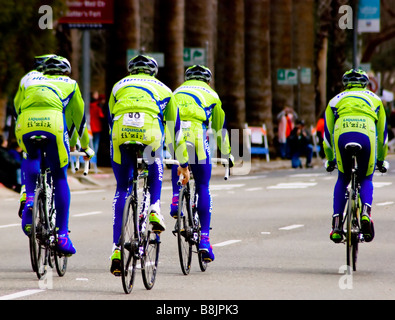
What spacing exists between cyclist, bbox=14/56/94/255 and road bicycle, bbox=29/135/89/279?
0.18ft

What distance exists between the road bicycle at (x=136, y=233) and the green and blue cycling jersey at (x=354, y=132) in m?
1.96

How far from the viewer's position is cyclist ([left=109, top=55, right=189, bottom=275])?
9539mm

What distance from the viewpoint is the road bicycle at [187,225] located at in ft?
35.1

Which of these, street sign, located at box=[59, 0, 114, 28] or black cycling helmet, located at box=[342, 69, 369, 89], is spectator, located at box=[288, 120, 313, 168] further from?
black cycling helmet, located at box=[342, 69, 369, 89]

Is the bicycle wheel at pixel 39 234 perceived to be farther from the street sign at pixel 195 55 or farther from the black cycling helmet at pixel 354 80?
the street sign at pixel 195 55

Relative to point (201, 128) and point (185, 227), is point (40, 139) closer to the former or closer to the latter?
point (185, 227)

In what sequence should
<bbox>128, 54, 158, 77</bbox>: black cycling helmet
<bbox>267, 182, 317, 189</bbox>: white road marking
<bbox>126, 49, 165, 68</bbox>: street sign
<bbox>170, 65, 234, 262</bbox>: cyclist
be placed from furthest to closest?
<bbox>126, 49, 165, 68</bbox>: street sign < <bbox>267, 182, 317, 189</bbox>: white road marking < <bbox>170, 65, 234, 262</bbox>: cyclist < <bbox>128, 54, 158, 77</bbox>: black cycling helmet

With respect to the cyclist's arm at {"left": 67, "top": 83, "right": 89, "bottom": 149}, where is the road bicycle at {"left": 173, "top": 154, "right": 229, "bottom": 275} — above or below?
below

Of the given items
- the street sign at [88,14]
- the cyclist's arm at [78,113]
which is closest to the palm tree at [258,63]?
the street sign at [88,14]

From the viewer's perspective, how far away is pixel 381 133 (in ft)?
37.8

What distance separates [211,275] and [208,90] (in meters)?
1.82

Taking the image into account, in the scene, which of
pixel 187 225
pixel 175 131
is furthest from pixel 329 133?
pixel 175 131

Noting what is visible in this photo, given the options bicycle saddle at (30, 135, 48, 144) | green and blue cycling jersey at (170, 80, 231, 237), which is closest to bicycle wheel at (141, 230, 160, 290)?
green and blue cycling jersey at (170, 80, 231, 237)

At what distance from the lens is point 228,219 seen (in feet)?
55.8
